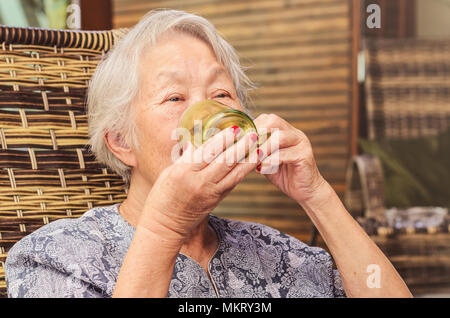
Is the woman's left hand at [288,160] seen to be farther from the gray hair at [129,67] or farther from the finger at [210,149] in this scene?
the gray hair at [129,67]

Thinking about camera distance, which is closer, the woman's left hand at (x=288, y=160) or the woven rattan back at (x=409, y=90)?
the woman's left hand at (x=288, y=160)

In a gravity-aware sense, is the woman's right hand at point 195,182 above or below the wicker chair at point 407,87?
above

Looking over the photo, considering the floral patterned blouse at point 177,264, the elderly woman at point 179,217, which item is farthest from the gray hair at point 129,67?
the floral patterned blouse at point 177,264

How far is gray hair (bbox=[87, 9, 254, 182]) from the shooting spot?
4.74 feet

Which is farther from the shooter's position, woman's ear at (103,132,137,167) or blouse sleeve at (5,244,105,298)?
woman's ear at (103,132,137,167)

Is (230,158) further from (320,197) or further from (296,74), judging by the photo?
(296,74)

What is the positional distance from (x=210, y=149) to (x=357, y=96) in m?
3.50

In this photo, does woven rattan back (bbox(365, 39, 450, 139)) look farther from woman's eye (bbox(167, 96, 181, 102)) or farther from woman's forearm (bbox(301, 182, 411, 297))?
woman's eye (bbox(167, 96, 181, 102))

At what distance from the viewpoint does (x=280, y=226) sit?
15.2 feet

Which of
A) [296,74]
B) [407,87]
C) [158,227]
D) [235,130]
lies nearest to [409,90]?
[407,87]

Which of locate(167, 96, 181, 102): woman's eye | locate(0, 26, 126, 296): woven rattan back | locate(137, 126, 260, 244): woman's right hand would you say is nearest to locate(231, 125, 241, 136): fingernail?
locate(137, 126, 260, 244): woman's right hand

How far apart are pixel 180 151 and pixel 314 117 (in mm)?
3293

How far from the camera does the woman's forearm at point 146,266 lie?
3.47 feet
